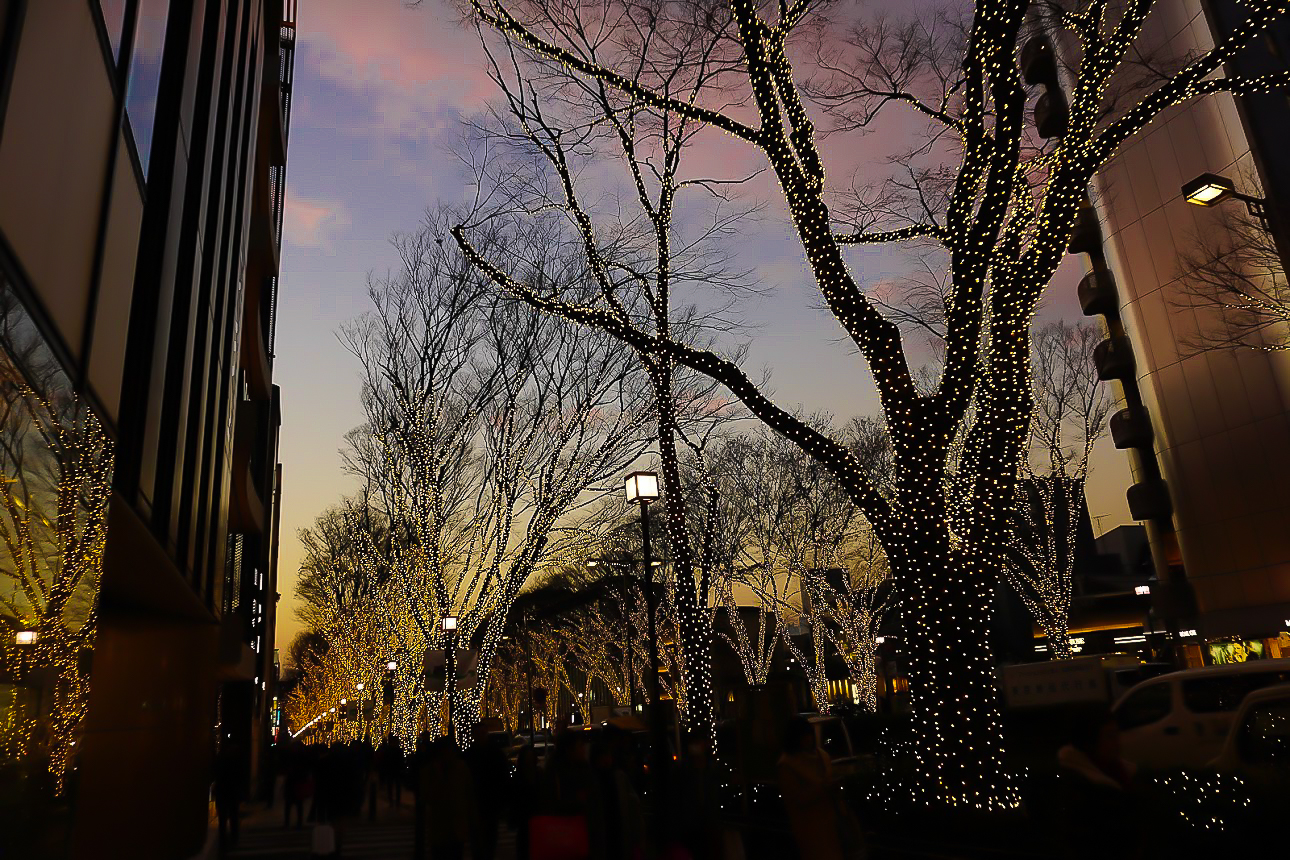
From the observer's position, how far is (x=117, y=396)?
6863 mm

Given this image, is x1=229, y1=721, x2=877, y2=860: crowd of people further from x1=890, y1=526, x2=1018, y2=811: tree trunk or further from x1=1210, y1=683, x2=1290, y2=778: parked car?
x1=1210, y1=683, x2=1290, y2=778: parked car

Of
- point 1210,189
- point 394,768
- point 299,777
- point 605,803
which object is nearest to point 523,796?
point 605,803

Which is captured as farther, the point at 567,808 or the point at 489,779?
the point at 489,779

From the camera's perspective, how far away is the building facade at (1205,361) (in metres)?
28.1

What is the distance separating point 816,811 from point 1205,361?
32.1 meters

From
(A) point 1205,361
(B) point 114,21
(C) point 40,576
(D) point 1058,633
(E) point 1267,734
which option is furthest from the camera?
(A) point 1205,361

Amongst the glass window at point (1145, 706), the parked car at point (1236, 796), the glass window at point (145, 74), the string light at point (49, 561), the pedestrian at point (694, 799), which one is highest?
the glass window at point (145, 74)

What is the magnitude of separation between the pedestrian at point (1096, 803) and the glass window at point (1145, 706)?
7.81 m

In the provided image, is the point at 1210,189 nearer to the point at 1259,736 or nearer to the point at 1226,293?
the point at 1259,736

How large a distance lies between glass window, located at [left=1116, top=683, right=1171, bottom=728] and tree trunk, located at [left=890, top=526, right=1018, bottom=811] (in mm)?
3208

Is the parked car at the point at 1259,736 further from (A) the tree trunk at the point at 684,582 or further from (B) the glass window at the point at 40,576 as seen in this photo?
(B) the glass window at the point at 40,576

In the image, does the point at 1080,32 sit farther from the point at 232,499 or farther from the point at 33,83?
the point at 232,499

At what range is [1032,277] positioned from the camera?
968cm

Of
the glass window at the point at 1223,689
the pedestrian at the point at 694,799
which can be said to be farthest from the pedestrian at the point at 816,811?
the glass window at the point at 1223,689
